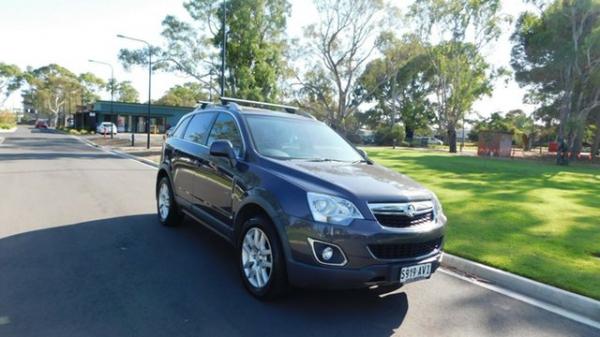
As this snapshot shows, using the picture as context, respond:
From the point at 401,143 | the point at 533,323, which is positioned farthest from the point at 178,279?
A: the point at 401,143

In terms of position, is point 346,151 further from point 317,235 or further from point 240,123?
point 317,235

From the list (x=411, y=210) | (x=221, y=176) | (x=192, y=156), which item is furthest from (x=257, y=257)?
(x=192, y=156)

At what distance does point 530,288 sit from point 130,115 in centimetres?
6203

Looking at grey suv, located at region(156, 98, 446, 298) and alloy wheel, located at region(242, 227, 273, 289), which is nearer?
grey suv, located at region(156, 98, 446, 298)

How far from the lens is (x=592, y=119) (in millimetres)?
42625

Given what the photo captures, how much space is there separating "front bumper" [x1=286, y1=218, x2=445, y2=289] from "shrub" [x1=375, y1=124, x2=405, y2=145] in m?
49.8

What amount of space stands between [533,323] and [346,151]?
268 centimetres

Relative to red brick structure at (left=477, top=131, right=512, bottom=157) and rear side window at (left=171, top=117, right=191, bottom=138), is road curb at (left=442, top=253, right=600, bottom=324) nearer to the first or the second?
rear side window at (left=171, top=117, right=191, bottom=138)

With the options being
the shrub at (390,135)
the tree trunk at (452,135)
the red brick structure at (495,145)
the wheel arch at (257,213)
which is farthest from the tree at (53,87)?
the wheel arch at (257,213)

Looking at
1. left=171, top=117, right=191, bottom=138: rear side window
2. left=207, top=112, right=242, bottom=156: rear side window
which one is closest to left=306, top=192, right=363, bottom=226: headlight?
left=207, top=112, right=242, bottom=156: rear side window

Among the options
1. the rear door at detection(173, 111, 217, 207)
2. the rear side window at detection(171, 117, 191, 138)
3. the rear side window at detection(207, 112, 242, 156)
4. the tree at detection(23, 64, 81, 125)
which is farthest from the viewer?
the tree at detection(23, 64, 81, 125)

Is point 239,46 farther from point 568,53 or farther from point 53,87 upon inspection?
point 53,87

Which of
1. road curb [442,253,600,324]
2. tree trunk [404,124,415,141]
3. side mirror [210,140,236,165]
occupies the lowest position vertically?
road curb [442,253,600,324]

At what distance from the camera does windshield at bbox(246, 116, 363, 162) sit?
466 cm
